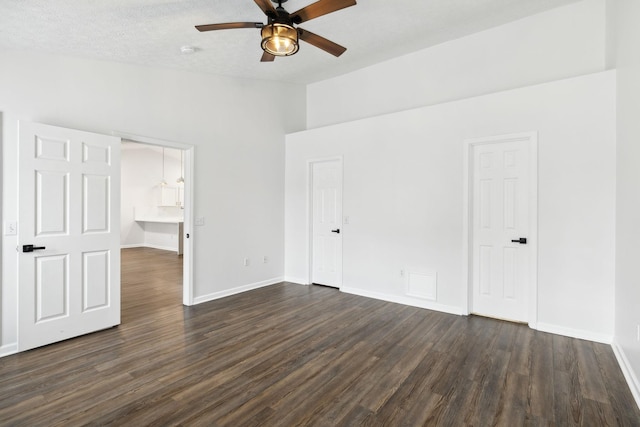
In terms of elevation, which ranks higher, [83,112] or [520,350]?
[83,112]

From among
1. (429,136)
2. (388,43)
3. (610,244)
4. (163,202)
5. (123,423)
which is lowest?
(123,423)

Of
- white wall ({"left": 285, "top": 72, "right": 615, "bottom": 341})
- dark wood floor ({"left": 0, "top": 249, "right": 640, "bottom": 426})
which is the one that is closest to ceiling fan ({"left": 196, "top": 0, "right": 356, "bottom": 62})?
white wall ({"left": 285, "top": 72, "right": 615, "bottom": 341})

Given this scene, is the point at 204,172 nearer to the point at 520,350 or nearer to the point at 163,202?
the point at 520,350

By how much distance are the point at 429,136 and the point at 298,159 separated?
7.42ft

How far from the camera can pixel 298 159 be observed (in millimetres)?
5562

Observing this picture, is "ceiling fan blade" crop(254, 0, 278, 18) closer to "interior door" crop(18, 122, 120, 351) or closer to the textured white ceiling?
the textured white ceiling

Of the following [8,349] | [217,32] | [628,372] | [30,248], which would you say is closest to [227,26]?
[217,32]

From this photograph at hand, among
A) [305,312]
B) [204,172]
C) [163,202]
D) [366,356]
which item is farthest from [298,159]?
[163,202]

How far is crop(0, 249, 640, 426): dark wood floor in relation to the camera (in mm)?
2092

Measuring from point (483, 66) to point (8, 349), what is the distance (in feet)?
20.0

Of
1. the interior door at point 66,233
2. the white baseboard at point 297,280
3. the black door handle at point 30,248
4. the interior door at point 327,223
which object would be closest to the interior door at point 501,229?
the interior door at point 327,223

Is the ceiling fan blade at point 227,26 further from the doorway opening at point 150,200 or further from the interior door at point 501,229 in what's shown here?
the doorway opening at point 150,200

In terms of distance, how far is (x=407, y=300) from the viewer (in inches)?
173

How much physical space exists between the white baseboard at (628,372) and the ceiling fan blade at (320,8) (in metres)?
3.35
